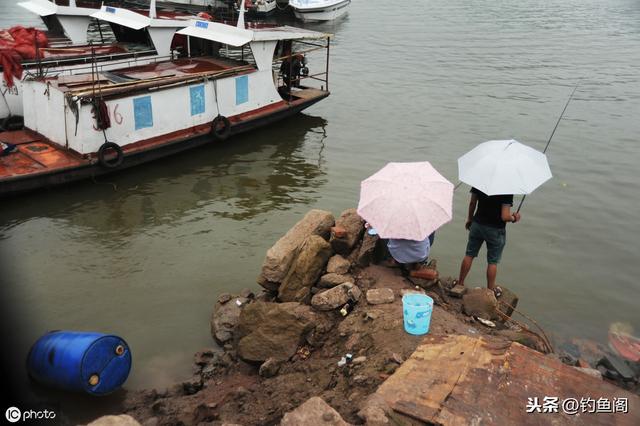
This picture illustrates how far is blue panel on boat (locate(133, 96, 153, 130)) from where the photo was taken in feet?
41.7

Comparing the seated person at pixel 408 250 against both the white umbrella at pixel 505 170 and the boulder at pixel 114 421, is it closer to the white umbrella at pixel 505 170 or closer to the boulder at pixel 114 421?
the white umbrella at pixel 505 170

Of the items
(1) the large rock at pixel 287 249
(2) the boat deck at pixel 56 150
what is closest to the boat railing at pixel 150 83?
(2) the boat deck at pixel 56 150

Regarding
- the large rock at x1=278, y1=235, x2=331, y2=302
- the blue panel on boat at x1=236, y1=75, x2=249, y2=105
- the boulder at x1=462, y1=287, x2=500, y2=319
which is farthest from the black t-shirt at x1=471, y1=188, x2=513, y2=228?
the blue panel on boat at x1=236, y1=75, x2=249, y2=105

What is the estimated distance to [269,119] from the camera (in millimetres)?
16094

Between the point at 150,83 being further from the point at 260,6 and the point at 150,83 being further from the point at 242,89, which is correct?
the point at 260,6

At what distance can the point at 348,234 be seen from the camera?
7859mm

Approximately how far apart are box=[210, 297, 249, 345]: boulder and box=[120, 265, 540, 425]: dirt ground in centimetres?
43

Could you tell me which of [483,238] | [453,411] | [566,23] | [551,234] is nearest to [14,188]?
[483,238]

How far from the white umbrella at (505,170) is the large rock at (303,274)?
7.35ft

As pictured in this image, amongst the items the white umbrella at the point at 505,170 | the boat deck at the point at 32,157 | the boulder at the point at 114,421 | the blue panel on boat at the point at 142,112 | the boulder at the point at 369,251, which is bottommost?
the boat deck at the point at 32,157

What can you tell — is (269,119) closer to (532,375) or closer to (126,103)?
(126,103)

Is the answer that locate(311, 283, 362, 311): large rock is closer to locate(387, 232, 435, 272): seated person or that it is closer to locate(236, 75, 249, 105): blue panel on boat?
locate(387, 232, 435, 272): seated person

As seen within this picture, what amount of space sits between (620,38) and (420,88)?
16.3m

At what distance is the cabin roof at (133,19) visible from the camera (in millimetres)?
15773
